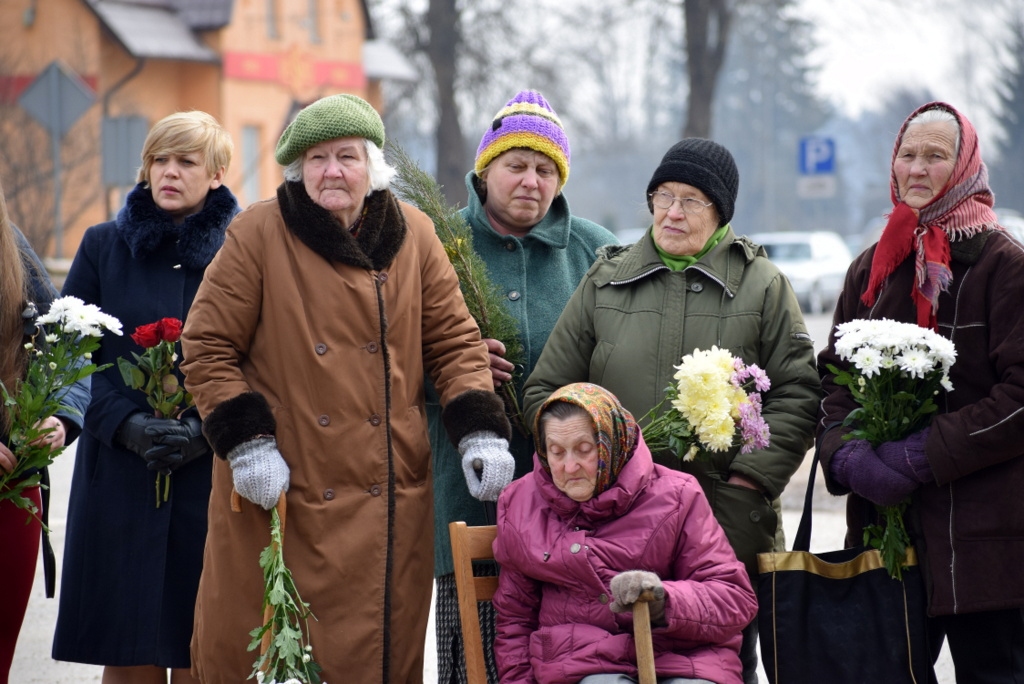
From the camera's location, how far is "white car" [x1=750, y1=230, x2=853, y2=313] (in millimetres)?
23984

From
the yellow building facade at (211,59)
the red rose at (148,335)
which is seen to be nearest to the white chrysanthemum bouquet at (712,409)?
the red rose at (148,335)

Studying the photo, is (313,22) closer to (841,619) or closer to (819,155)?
(819,155)

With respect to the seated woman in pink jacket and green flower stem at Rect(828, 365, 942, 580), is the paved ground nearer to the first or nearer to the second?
green flower stem at Rect(828, 365, 942, 580)

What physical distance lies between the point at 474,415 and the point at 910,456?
125cm

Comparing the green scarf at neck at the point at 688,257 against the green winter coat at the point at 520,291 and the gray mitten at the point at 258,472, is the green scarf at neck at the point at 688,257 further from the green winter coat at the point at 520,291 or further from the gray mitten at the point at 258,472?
the gray mitten at the point at 258,472

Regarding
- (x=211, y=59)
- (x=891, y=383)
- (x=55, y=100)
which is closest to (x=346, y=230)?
(x=891, y=383)

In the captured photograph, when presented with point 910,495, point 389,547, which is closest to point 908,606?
point 910,495

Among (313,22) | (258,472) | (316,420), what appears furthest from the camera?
(313,22)

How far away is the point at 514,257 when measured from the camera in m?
4.33

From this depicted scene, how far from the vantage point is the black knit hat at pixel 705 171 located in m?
3.85

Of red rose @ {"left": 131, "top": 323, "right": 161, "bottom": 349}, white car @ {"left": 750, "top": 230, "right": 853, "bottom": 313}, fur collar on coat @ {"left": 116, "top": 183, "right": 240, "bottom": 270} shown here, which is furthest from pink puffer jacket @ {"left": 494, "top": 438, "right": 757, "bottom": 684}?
white car @ {"left": 750, "top": 230, "right": 853, "bottom": 313}

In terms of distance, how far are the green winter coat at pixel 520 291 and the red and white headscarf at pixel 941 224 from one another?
1.14m

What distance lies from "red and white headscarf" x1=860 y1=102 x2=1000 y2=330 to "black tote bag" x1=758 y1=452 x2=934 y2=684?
0.76m

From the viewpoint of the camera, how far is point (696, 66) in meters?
22.6
